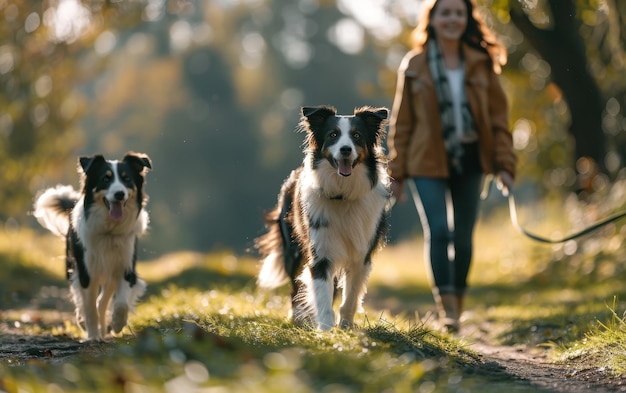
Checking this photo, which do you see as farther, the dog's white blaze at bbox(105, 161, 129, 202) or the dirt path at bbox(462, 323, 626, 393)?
the dog's white blaze at bbox(105, 161, 129, 202)

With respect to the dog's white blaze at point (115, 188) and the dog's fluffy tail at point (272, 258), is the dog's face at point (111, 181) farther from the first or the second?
the dog's fluffy tail at point (272, 258)

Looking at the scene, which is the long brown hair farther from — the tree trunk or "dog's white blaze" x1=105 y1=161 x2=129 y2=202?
the tree trunk

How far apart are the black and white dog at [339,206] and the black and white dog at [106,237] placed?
132 centimetres

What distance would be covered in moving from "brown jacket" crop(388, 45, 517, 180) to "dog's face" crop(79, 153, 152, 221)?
216 cm

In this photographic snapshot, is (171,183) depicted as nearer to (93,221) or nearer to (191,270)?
(191,270)

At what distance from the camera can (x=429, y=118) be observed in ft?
25.7

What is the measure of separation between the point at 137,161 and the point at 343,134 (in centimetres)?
177

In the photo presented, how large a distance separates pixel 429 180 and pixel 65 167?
1811 centimetres

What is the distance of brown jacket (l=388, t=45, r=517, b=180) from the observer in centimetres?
780

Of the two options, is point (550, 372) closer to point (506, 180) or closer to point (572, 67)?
point (506, 180)

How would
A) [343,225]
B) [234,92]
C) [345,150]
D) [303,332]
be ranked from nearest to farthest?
[303,332]
[345,150]
[343,225]
[234,92]

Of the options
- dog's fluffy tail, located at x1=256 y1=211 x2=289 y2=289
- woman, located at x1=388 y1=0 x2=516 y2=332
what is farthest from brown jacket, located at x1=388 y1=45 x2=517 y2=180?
dog's fluffy tail, located at x1=256 y1=211 x2=289 y2=289

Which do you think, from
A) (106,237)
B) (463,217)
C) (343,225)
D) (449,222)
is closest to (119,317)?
(106,237)

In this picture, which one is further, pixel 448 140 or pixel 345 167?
pixel 448 140
